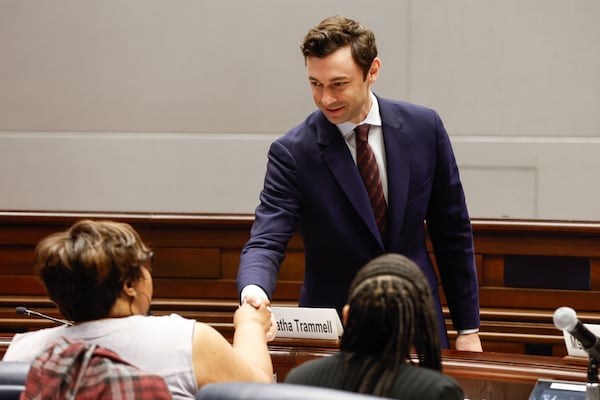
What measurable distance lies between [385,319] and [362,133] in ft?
3.56

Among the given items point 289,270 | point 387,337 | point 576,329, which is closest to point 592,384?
point 576,329

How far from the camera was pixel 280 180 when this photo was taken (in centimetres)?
240

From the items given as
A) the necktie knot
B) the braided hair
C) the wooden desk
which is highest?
the necktie knot

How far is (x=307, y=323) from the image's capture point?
2123 mm

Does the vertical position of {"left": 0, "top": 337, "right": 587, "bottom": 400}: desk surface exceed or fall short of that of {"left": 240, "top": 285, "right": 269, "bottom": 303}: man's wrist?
it falls short

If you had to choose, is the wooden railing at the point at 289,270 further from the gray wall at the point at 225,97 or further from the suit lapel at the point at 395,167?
the suit lapel at the point at 395,167

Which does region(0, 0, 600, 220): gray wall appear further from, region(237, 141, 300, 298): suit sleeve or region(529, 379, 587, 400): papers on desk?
region(529, 379, 587, 400): papers on desk

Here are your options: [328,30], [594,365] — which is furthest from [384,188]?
[594,365]

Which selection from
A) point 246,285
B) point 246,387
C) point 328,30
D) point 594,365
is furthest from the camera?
point 328,30

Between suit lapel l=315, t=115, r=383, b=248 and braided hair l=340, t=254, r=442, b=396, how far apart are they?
2.97 ft

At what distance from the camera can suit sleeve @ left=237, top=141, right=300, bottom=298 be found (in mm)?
2297

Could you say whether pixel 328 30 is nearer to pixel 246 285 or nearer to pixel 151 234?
pixel 246 285

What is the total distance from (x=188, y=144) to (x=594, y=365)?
2.90m

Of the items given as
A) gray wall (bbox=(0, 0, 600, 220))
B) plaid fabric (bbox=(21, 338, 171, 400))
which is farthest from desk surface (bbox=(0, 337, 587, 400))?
gray wall (bbox=(0, 0, 600, 220))
